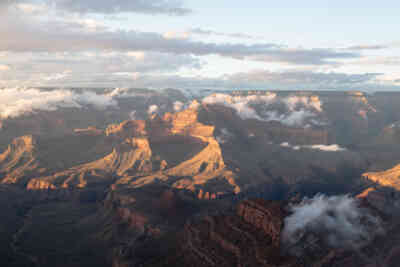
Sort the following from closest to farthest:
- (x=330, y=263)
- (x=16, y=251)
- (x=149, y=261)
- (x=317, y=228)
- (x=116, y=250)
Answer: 1. (x=330, y=263)
2. (x=317, y=228)
3. (x=149, y=261)
4. (x=116, y=250)
5. (x=16, y=251)

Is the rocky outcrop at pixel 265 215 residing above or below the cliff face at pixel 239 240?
above

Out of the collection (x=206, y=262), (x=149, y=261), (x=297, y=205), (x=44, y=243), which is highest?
(x=297, y=205)

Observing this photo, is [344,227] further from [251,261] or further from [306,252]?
[251,261]

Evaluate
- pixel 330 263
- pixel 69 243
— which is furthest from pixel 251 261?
pixel 69 243

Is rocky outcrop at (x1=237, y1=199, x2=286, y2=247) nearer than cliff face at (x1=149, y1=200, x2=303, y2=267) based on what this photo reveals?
No

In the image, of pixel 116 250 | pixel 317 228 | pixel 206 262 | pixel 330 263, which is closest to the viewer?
pixel 330 263

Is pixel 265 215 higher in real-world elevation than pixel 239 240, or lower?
higher

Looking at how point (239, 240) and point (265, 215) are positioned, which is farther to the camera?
point (265, 215)

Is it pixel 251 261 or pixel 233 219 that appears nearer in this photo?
pixel 251 261

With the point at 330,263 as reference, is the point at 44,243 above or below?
below

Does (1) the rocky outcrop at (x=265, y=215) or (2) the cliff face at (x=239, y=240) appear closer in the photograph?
(2) the cliff face at (x=239, y=240)

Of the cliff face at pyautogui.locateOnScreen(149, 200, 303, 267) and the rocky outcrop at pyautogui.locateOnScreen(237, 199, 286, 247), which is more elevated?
the rocky outcrop at pyautogui.locateOnScreen(237, 199, 286, 247)
